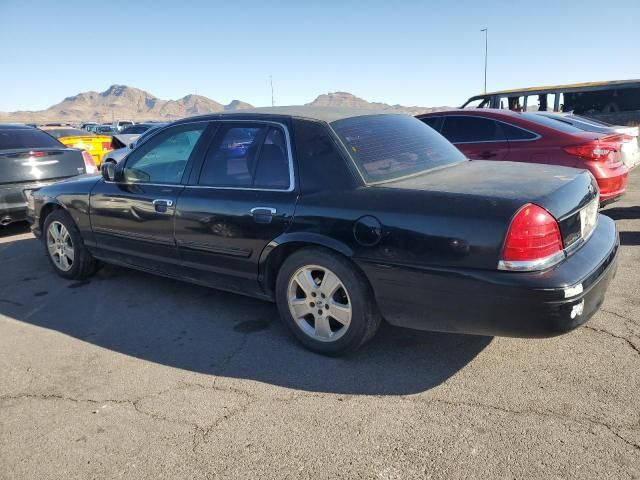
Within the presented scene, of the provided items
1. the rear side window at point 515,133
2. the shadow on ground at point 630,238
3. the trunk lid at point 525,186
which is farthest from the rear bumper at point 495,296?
the rear side window at point 515,133

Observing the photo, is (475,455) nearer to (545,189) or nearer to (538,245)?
(538,245)

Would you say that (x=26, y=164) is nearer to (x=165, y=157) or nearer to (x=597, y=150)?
(x=165, y=157)

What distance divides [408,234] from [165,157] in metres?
2.38

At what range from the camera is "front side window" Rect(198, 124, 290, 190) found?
11.6 feet

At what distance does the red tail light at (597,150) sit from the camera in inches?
229

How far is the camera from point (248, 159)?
3.71 m

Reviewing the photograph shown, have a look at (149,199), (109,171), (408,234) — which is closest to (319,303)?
(408,234)

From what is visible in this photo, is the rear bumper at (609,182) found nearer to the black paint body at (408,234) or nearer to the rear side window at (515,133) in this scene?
the rear side window at (515,133)

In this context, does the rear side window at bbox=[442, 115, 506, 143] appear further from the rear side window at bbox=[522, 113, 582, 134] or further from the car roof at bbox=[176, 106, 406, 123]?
the car roof at bbox=[176, 106, 406, 123]

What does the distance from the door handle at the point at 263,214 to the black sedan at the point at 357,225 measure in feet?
0.03

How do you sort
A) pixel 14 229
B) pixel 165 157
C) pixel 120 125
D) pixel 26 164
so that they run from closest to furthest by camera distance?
1. pixel 165 157
2. pixel 26 164
3. pixel 14 229
4. pixel 120 125

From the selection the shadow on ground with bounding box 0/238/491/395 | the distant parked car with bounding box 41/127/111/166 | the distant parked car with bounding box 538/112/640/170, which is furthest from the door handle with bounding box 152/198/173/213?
the distant parked car with bounding box 41/127/111/166

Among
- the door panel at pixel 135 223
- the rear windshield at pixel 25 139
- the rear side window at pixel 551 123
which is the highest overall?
the rear windshield at pixel 25 139

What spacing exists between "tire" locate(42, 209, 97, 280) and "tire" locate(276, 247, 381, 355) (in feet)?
8.28
